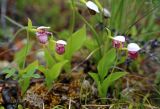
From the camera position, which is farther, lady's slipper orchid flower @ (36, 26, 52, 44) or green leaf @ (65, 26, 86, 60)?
green leaf @ (65, 26, 86, 60)

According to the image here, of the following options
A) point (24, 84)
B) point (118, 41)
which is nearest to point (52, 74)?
point (24, 84)

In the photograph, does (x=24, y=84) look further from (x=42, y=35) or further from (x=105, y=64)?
(x=105, y=64)

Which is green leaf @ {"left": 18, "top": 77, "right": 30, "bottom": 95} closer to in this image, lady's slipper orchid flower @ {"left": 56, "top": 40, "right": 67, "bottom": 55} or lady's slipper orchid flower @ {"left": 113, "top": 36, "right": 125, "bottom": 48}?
lady's slipper orchid flower @ {"left": 56, "top": 40, "right": 67, "bottom": 55}

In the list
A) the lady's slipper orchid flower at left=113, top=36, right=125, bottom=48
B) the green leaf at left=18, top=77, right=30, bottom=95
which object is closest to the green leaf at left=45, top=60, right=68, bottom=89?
the green leaf at left=18, top=77, right=30, bottom=95

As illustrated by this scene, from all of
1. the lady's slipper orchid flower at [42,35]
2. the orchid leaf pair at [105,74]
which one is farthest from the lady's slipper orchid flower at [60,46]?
the orchid leaf pair at [105,74]

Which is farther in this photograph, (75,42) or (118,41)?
(75,42)

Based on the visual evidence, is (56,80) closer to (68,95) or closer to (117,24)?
(68,95)

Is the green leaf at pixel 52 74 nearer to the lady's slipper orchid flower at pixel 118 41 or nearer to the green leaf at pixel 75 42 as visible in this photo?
the green leaf at pixel 75 42

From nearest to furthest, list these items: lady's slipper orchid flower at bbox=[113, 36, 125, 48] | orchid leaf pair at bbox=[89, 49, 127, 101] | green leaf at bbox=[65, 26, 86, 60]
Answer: lady's slipper orchid flower at bbox=[113, 36, 125, 48]
orchid leaf pair at bbox=[89, 49, 127, 101]
green leaf at bbox=[65, 26, 86, 60]

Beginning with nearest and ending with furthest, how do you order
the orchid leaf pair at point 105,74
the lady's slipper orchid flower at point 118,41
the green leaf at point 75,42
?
1. the lady's slipper orchid flower at point 118,41
2. the orchid leaf pair at point 105,74
3. the green leaf at point 75,42

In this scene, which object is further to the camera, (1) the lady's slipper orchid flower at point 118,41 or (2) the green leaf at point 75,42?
(2) the green leaf at point 75,42

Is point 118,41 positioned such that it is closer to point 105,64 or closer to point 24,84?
point 105,64

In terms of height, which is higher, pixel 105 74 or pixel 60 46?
pixel 60 46
